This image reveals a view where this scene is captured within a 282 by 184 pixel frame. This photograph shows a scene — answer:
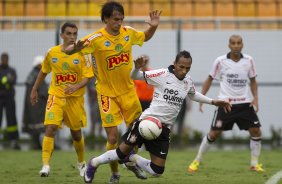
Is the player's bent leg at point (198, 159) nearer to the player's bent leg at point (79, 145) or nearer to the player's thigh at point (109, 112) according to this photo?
the player's bent leg at point (79, 145)

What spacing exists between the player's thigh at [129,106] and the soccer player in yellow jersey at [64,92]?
1409mm

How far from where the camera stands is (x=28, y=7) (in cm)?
A: 2353

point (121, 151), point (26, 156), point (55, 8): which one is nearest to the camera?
point (121, 151)

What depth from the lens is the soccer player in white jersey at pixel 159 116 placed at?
10431 mm

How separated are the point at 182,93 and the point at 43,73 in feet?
9.25

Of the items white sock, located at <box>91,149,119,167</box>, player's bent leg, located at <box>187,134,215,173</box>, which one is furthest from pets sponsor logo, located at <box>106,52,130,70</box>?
player's bent leg, located at <box>187,134,215,173</box>

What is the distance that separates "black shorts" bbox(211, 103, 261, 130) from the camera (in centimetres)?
1376

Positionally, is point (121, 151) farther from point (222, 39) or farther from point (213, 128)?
point (222, 39)

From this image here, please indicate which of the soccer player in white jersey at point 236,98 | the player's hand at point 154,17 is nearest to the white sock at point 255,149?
the soccer player in white jersey at point 236,98

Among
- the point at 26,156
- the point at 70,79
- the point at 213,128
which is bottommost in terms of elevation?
the point at 26,156

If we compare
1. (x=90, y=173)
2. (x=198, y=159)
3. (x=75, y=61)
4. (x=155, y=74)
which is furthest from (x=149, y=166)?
(x=198, y=159)

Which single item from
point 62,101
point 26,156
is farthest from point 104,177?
point 26,156

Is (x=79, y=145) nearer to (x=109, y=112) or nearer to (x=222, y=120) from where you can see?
(x=109, y=112)

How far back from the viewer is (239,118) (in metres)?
13.8
